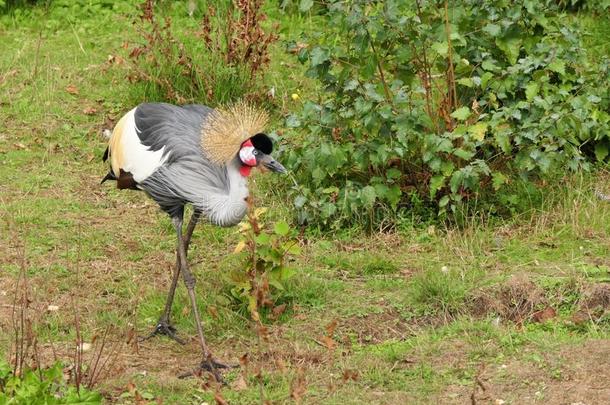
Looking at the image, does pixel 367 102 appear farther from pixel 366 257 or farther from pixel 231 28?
pixel 231 28

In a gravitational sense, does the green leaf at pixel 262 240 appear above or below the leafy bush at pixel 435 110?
below

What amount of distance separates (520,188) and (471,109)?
1.87ft

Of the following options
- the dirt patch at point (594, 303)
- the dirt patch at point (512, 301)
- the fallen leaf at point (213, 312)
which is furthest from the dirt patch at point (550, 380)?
the fallen leaf at point (213, 312)

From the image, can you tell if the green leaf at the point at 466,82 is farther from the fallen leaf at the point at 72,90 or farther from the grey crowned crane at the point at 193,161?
the fallen leaf at the point at 72,90

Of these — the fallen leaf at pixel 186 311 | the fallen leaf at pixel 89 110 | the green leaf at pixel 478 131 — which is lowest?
the fallen leaf at pixel 89 110

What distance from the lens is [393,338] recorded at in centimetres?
577

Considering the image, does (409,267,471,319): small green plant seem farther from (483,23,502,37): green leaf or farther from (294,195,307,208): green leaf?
(483,23,502,37): green leaf

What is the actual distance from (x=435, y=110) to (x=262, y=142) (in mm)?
1779

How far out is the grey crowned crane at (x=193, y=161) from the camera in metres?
5.59

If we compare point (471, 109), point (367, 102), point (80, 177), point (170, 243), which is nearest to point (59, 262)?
point (170, 243)

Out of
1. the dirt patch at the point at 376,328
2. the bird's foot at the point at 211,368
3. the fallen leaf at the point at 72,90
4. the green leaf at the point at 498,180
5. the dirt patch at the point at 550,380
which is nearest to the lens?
the dirt patch at the point at 550,380

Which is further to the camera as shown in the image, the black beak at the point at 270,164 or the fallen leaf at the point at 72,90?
the fallen leaf at the point at 72,90

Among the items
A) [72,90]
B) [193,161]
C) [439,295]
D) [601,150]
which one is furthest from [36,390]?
[72,90]

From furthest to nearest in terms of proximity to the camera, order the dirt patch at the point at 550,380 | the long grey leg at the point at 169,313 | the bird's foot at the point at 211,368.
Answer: the long grey leg at the point at 169,313
the bird's foot at the point at 211,368
the dirt patch at the point at 550,380
